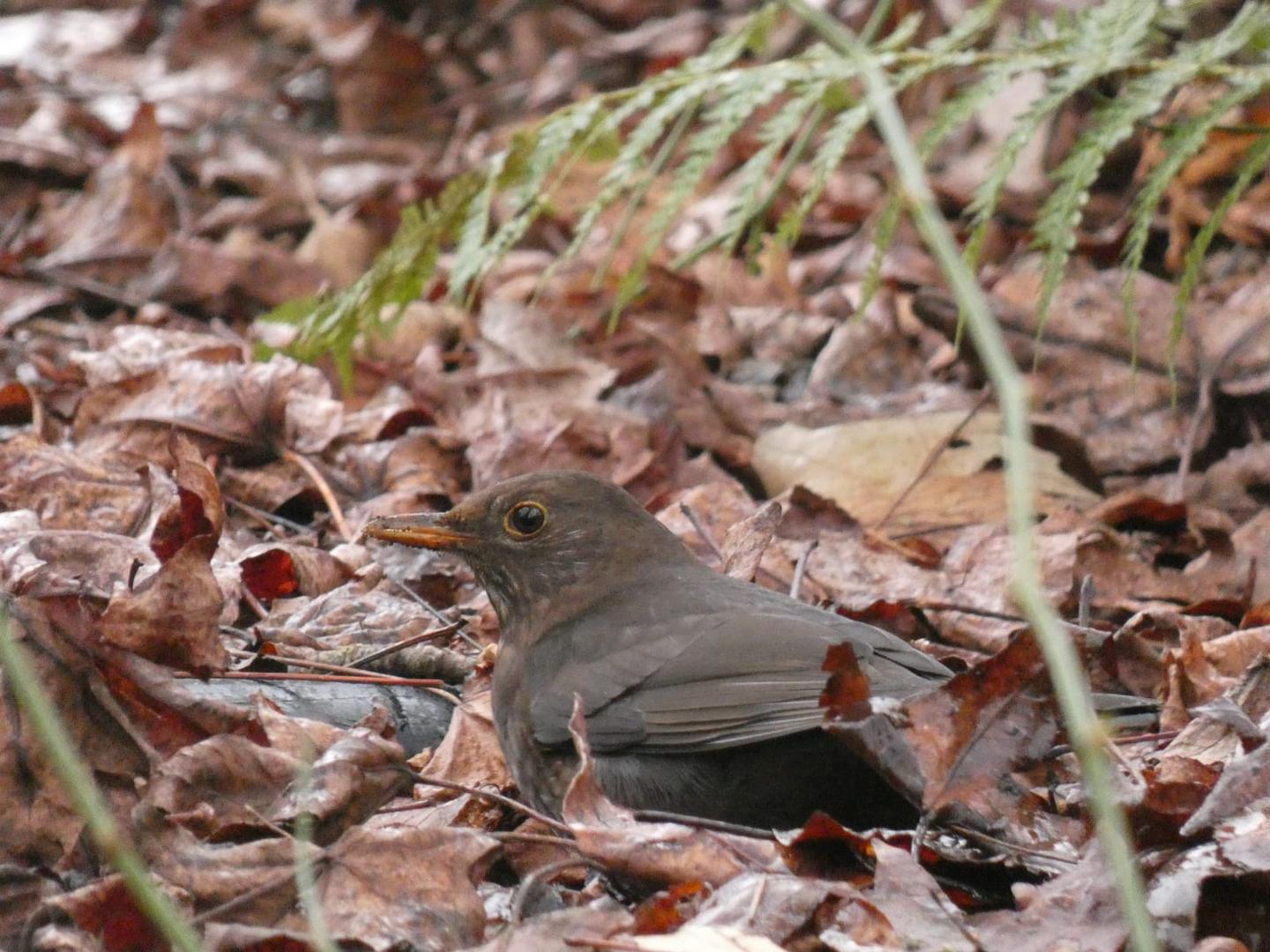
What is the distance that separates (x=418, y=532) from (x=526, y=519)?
0.26 meters

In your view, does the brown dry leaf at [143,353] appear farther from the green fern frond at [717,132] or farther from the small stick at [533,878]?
the small stick at [533,878]

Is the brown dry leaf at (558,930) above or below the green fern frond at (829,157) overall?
below

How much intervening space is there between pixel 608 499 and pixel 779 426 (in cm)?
164

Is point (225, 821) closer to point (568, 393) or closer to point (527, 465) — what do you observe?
point (527, 465)

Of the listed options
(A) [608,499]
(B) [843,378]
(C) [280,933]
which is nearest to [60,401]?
(A) [608,499]

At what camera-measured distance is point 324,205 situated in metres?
8.75

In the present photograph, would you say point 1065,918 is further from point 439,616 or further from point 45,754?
point 439,616

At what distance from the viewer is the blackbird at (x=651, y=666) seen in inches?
131

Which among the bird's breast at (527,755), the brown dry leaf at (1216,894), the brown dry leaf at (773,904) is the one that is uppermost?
the brown dry leaf at (1216,894)

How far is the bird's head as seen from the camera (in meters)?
4.08

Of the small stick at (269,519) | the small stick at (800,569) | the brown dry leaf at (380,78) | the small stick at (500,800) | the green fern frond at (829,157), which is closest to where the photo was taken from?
the small stick at (500,800)

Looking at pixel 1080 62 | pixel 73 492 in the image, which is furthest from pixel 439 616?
pixel 1080 62

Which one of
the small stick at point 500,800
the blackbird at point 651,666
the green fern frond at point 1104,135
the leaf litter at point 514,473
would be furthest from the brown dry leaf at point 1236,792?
the green fern frond at point 1104,135

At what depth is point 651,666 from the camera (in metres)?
3.58
